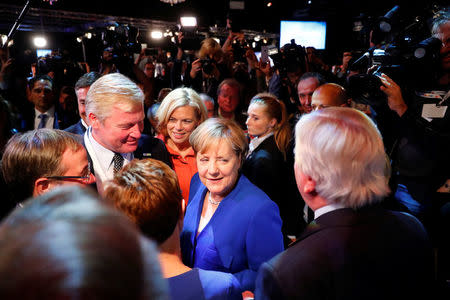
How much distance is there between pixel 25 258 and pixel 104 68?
3.67m

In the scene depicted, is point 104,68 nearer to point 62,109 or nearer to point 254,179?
point 62,109

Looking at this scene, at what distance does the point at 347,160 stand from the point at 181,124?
177cm

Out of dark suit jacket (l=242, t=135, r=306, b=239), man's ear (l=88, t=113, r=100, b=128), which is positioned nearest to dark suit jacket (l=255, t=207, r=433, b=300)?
man's ear (l=88, t=113, r=100, b=128)

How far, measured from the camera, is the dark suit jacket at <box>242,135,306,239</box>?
2.67 m

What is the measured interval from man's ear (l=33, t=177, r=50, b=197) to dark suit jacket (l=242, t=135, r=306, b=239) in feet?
5.44

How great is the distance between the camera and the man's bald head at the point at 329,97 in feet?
9.92

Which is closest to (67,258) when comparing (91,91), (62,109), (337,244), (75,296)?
(75,296)

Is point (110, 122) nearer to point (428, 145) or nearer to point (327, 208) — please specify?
point (327, 208)

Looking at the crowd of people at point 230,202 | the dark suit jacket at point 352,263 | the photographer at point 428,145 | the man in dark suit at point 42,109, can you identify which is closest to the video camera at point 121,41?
the crowd of people at point 230,202

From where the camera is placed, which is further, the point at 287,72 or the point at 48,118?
the point at 287,72

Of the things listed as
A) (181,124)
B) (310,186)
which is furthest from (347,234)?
(181,124)

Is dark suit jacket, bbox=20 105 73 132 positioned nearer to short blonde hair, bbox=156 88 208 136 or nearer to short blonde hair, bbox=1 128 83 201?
short blonde hair, bbox=156 88 208 136

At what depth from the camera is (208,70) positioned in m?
4.48

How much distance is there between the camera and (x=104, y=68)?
12.2 ft
